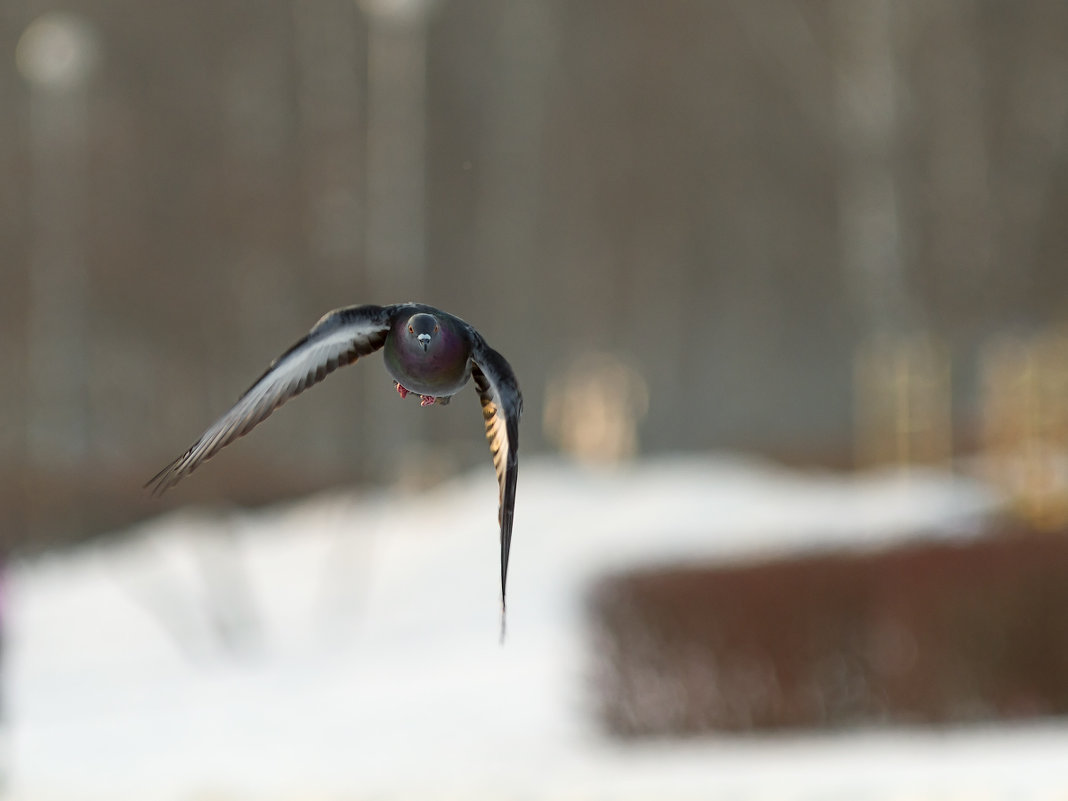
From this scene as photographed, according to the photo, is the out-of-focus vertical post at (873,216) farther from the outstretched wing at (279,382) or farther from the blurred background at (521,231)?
the outstretched wing at (279,382)

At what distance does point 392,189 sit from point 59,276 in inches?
207

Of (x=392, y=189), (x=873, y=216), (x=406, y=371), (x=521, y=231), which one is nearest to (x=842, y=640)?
(x=406, y=371)

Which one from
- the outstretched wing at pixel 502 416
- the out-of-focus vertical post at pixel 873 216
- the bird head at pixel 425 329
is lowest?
the outstretched wing at pixel 502 416

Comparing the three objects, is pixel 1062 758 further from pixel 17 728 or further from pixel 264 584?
pixel 264 584

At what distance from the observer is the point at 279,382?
1.07 metres

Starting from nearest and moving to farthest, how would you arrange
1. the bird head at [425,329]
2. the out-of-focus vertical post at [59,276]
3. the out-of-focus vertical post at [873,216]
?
1. the bird head at [425,329]
2. the out-of-focus vertical post at [873,216]
3. the out-of-focus vertical post at [59,276]

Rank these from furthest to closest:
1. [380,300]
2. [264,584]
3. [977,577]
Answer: [380,300], [264,584], [977,577]

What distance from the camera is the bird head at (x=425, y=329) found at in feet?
2.95

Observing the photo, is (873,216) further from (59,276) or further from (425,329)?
(425,329)

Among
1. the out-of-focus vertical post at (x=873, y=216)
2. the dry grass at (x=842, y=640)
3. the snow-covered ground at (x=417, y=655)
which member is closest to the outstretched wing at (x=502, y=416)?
the snow-covered ground at (x=417, y=655)

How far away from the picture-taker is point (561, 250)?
20.9 m

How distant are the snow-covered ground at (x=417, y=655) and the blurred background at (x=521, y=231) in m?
1.19

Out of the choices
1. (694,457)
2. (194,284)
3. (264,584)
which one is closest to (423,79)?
(194,284)

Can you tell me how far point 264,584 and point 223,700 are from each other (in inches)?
128
